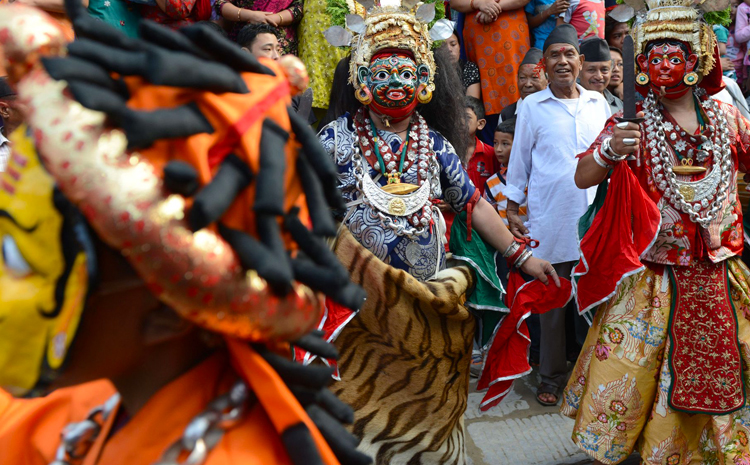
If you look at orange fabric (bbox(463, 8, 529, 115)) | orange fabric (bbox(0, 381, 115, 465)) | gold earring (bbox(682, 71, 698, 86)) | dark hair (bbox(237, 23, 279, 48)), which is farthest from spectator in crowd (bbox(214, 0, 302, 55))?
orange fabric (bbox(0, 381, 115, 465))

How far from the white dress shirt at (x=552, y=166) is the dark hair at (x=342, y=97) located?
63.6 inches

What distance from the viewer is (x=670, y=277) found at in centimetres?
339

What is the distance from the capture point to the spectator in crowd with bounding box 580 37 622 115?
5.49 meters

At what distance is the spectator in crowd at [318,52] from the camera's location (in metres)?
5.04

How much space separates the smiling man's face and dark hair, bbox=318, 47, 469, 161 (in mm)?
1382

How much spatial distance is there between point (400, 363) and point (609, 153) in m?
1.46

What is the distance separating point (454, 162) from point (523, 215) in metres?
1.73

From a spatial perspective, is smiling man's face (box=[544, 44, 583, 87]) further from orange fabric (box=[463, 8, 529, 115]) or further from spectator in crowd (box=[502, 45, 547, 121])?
orange fabric (box=[463, 8, 529, 115])

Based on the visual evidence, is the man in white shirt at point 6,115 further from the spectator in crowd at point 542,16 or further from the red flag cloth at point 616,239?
the spectator in crowd at point 542,16

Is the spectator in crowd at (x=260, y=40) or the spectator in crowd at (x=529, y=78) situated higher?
the spectator in crowd at (x=260, y=40)

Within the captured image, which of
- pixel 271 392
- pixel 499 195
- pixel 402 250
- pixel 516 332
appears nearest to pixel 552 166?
pixel 499 195

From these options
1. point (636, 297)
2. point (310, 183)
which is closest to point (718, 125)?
point (636, 297)

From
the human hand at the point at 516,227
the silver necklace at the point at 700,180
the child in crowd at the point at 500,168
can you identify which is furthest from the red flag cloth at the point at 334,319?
the child in crowd at the point at 500,168

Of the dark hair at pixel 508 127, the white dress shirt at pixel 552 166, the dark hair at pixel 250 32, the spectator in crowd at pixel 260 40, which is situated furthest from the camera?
the dark hair at pixel 508 127
